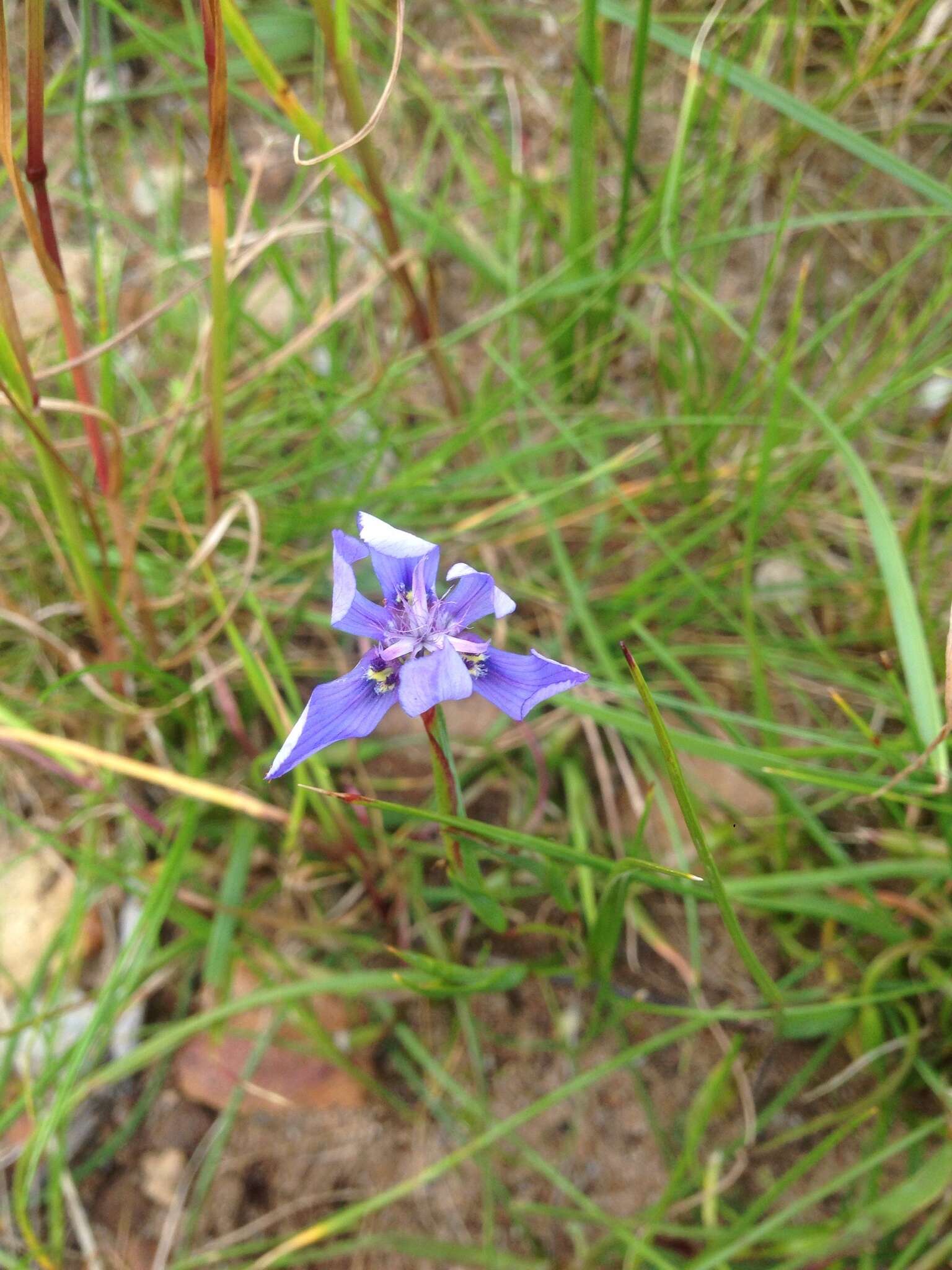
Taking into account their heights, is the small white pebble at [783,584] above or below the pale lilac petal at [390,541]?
below

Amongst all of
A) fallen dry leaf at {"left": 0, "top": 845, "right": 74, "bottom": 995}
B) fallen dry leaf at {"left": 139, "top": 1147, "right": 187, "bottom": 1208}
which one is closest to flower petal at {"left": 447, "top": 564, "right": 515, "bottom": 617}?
fallen dry leaf at {"left": 0, "top": 845, "right": 74, "bottom": 995}

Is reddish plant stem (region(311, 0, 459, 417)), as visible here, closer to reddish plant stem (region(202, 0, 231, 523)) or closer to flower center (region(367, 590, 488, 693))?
reddish plant stem (region(202, 0, 231, 523))

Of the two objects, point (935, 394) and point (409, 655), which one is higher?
point (409, 655)

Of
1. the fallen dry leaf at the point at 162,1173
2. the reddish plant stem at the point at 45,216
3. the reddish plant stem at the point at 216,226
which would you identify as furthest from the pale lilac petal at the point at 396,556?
the fallen dry leaf at the point at 162,1173

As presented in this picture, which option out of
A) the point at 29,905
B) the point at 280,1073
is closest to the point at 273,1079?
the point at 280,1073

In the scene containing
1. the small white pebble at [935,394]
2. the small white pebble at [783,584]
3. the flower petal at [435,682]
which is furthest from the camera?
the small white pebble at [935,394]

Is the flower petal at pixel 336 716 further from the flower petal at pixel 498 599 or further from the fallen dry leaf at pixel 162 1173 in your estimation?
the fallen dry leaf at pixel 162 1173

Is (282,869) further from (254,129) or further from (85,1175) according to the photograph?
(254,129)

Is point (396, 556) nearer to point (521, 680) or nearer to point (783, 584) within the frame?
point (521, 680)
